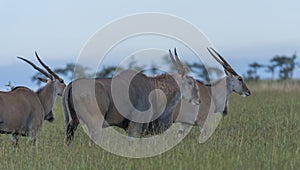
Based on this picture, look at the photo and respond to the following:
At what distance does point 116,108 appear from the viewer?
8.99 m

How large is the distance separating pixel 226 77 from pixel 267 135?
3.65m

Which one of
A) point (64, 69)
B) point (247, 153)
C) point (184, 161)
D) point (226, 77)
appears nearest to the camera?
point (184, 161)

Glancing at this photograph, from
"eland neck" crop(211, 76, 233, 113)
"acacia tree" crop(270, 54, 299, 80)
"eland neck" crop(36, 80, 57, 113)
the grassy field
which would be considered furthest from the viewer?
"acacia tree" crop(270, 54, 299, 80)

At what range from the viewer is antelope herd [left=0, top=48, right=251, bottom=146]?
8.66 metres

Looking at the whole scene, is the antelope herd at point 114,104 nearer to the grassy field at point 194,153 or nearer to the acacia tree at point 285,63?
the grassy field at point 194,153

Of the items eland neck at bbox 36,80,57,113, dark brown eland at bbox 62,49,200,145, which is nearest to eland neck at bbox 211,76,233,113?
A: dark brown eland at bbox 62,49,200,145

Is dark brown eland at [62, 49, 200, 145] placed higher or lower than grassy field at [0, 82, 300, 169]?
higher

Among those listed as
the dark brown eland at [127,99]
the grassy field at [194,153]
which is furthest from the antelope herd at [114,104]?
the grassy field at [194,153]

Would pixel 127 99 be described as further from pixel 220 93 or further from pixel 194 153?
pixel 220 93

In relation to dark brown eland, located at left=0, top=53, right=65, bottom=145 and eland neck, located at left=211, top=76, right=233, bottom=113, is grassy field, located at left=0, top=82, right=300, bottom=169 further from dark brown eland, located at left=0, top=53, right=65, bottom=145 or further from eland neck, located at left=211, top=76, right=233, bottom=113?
eland neck, located at left=211, top=76, right=233, bottom=113

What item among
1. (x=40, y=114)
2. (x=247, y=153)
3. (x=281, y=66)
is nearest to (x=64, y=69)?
(x=281, y=66)

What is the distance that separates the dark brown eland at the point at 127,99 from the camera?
862cm

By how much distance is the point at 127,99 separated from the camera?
30.4 ft

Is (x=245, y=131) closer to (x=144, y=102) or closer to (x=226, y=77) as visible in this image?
(x=144, y=102)
